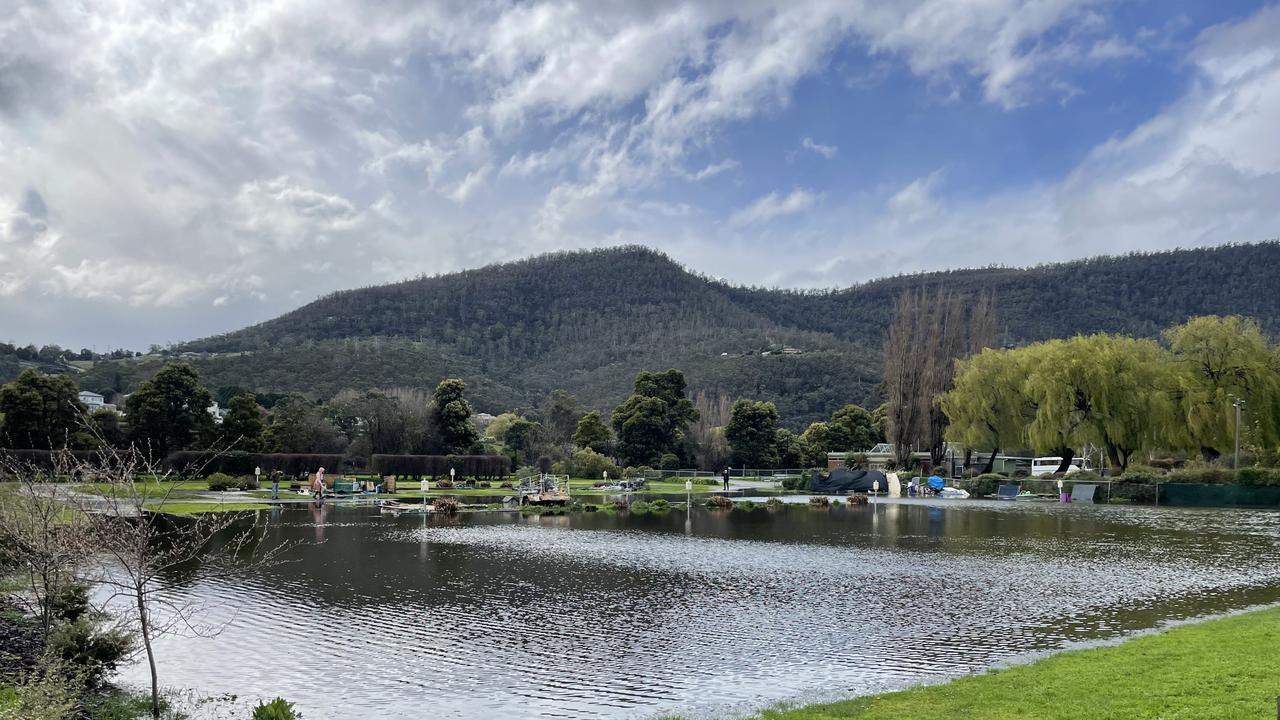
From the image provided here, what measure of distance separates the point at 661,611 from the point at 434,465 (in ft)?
161

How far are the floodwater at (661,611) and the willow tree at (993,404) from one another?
96.9 feet

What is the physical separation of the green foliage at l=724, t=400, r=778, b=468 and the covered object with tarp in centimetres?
2102

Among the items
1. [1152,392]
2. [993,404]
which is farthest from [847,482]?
[1152,392]

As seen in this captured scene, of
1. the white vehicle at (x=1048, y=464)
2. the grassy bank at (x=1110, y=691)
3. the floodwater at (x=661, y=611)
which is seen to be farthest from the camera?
the white vehicle at (x=1048, y=464)

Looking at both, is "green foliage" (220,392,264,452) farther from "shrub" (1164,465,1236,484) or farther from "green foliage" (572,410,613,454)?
"shrub" (1164,465,1236,484)

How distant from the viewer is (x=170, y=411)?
59.9 metres

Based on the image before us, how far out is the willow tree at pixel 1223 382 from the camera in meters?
49.5

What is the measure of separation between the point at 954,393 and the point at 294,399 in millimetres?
49167

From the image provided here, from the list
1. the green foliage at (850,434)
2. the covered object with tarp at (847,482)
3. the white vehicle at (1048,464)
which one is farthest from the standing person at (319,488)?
the white vehicle at (1048,464)

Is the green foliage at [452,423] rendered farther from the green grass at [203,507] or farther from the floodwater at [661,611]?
the floodwater at [661,611]

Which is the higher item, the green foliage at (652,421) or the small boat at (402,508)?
the green foliage at (652,421)

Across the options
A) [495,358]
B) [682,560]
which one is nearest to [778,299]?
[495,358]

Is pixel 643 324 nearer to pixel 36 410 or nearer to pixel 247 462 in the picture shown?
pixel 247 462

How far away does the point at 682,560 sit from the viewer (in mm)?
23078
